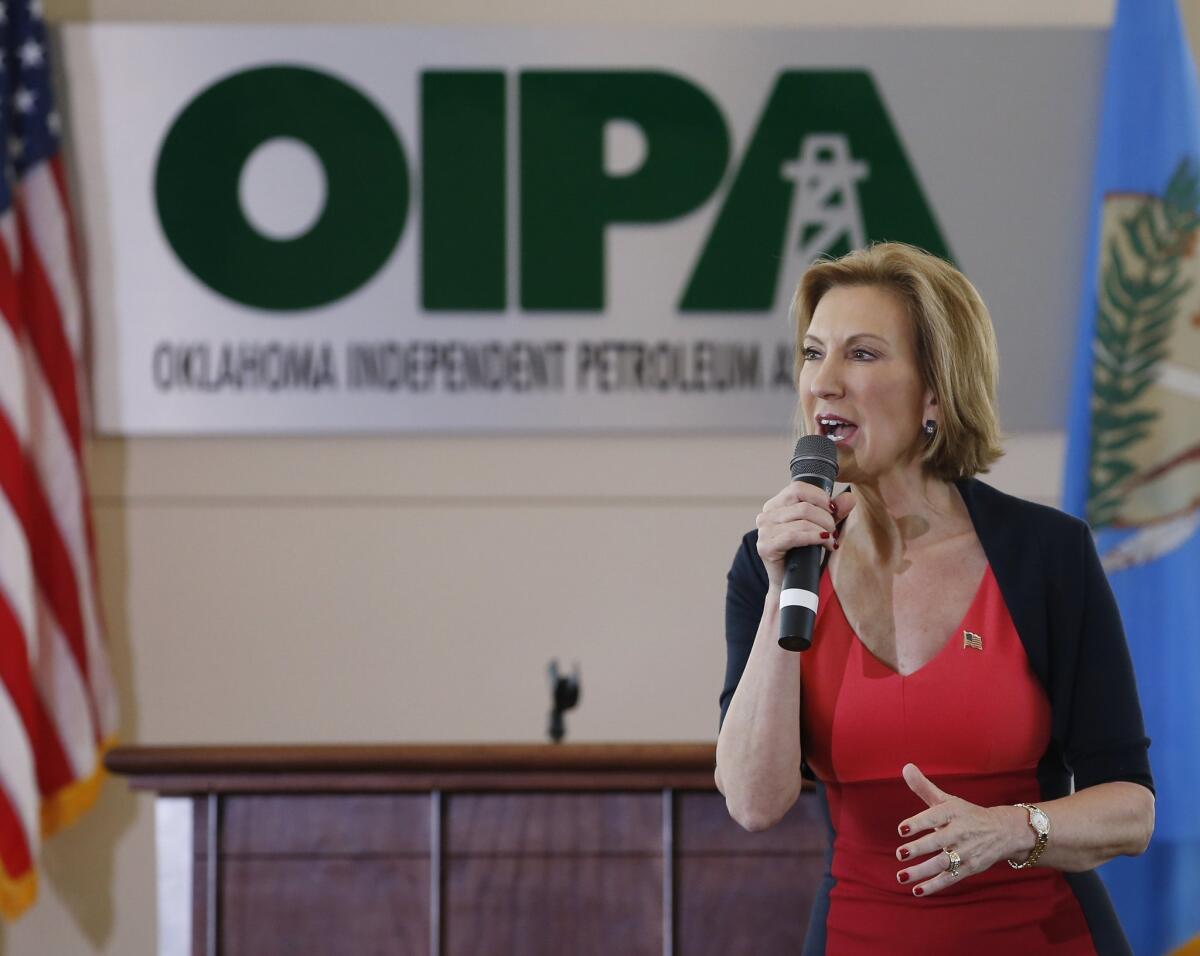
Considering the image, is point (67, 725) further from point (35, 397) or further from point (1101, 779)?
point (1101, 779)

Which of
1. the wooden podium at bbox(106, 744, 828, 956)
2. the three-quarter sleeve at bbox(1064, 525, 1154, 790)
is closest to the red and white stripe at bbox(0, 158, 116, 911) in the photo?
the wooden podium at bbox(106, 744, 828, 956)

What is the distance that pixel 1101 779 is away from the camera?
150cm

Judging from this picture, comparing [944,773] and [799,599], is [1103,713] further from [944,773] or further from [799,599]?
[799,599]

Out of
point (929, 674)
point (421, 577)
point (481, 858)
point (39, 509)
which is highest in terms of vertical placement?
point (929, 674)

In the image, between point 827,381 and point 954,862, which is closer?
point 954,862

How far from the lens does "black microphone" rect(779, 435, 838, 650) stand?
4.38 feet

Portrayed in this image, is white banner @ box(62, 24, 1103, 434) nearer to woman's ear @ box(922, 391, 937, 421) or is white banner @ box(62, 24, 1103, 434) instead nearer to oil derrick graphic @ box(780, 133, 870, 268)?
oil derrick graphic @ box(780, 133, 870, 268)

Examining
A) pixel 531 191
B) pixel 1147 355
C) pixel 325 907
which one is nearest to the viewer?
pixel 325 907

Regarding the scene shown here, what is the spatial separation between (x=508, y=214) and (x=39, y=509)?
1.45 metres

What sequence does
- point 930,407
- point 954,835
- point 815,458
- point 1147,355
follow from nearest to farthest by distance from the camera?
point 954,835 → point 815,458 → point 930,407 → point 1147,355

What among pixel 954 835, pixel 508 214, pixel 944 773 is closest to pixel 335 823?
pixel 944 773

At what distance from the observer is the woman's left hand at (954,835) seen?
1.32 meters

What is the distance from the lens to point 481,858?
238cm

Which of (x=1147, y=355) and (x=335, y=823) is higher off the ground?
(x=1147, y=355)
